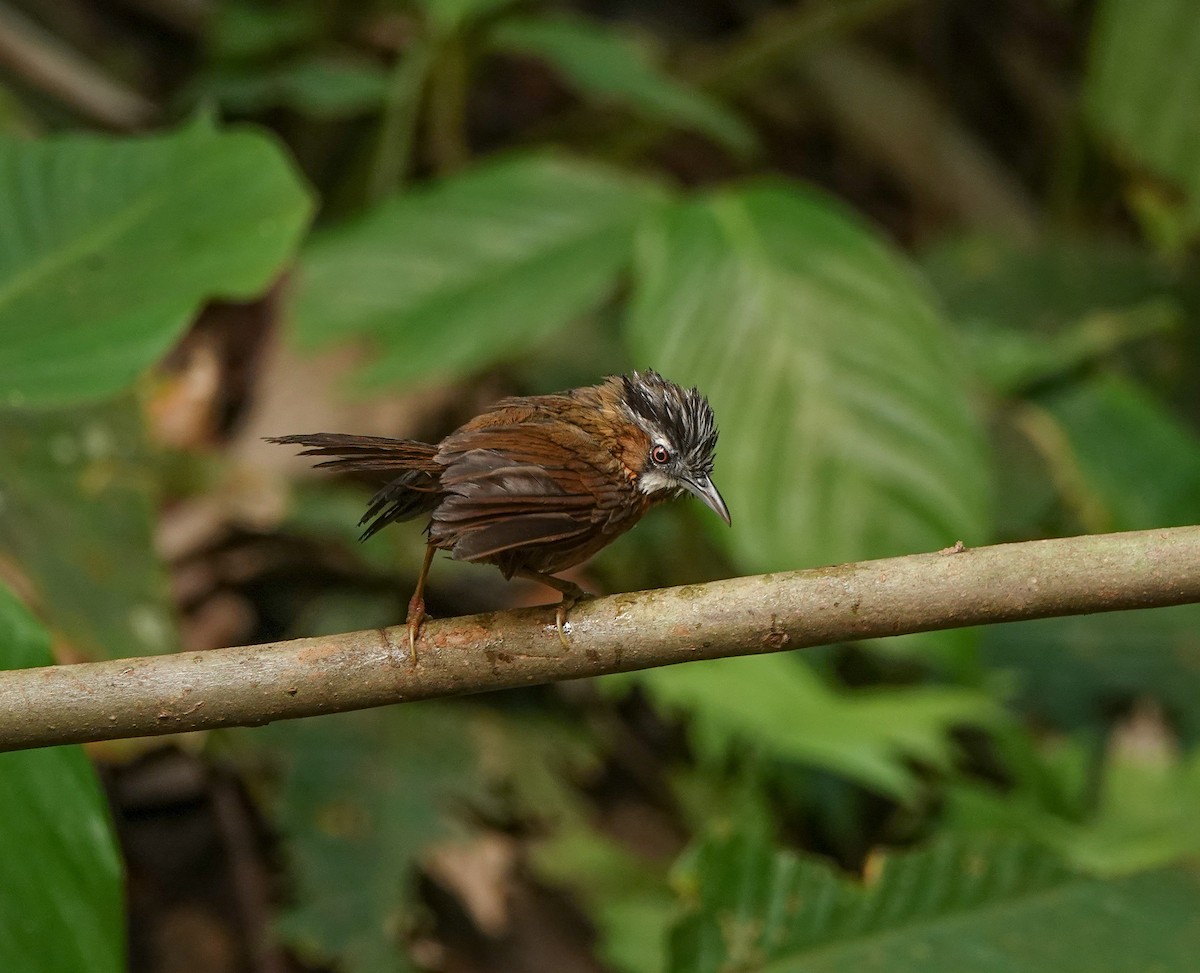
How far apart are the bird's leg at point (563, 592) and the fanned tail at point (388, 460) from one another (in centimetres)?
19

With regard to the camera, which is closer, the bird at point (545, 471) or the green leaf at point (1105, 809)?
the bird at point (545, 471)

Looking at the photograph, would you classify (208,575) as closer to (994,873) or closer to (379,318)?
(379,318)

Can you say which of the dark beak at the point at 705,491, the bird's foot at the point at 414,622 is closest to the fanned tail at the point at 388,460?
the bird's foot at the point at 414,622

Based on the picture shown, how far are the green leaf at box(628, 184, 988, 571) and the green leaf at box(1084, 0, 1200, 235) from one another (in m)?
1.76

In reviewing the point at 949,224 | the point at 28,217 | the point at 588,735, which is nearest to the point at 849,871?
the point at 588,735

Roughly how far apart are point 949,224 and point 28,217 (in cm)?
545

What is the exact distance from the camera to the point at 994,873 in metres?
2.65

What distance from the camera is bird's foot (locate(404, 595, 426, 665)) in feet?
5.23

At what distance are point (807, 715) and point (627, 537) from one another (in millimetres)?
1213

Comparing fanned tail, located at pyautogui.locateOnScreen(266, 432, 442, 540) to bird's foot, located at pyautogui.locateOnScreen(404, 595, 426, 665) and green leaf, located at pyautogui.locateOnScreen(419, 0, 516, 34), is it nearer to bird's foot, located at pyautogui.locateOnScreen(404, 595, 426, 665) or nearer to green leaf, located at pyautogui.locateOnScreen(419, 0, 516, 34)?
bird's foot, located at pyautogui.locateOnScreen(404, 595, 426, 665)

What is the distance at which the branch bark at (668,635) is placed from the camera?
→ 1516mm

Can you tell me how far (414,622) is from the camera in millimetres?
1637

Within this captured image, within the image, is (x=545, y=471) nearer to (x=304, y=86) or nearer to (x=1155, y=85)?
(x=304, y=86)

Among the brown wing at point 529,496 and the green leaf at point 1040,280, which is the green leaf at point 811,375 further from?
the green leaf at point 1040,280
